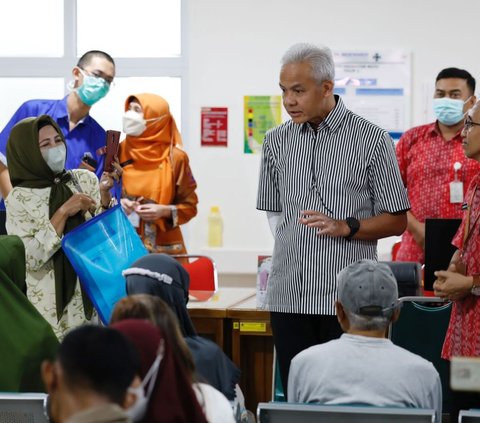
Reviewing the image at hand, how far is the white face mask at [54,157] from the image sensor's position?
3.36m

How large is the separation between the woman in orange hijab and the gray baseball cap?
2647mm

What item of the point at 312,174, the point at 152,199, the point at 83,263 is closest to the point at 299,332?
the point at 312,174

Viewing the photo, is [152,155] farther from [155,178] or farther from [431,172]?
[431,172]

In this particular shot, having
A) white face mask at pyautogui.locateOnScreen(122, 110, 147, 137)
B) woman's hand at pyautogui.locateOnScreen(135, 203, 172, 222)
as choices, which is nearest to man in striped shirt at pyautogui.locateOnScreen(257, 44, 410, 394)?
woman's hand at pyautogui.locateOnScreen(135, 203, 172, 222)

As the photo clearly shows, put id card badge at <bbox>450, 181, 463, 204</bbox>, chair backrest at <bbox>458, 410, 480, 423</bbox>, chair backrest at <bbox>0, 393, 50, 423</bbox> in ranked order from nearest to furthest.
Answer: chair backrest at <bbox>458, 410, 480, 423</bbox>
chair backrest at <bbox>0, 393, 50, 423</bbox>
id card badge at <bbox>450, 181, 463, 204</bbox>

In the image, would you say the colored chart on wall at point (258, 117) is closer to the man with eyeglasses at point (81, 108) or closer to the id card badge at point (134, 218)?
the man with eyeglasses at point (81, 108)

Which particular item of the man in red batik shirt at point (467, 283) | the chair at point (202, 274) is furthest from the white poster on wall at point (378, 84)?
the man in red batik shirt at point (467, 283)

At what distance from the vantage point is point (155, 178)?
524 centimetres

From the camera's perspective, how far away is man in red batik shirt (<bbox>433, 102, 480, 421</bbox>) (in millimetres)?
2953

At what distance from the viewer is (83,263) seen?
3232 mm

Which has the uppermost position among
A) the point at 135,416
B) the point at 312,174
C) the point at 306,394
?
the point at 312,174

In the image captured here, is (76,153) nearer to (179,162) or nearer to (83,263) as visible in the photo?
(179,162)

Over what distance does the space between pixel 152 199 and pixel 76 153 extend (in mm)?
531

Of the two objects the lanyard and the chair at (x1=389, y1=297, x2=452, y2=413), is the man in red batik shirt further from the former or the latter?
the chair at (x1=389, y1=297, x2=452, y2=413)
